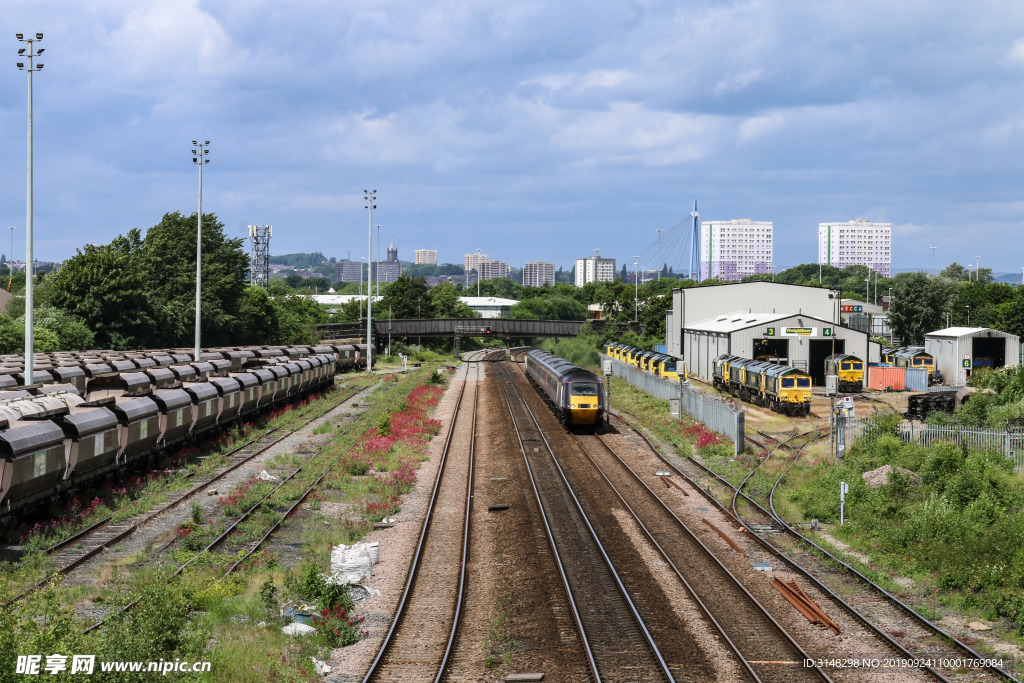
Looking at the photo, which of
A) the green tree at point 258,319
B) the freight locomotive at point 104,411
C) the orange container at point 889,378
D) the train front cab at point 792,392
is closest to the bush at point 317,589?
the freight locomotive at point 104,411

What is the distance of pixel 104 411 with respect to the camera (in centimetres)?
2548

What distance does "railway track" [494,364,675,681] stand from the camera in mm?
13453

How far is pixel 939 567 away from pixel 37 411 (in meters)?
25.3

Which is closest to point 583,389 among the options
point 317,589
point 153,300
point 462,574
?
point 462,574

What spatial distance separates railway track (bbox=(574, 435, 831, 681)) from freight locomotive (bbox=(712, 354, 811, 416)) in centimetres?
2060

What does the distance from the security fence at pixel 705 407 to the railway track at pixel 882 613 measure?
9766mm

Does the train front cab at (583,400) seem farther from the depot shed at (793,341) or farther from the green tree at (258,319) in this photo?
the green tree at (258,319)

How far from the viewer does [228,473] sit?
98.2 ft

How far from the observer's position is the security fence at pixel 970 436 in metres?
27.4

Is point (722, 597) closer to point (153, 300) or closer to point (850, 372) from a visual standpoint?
point (850, 372)

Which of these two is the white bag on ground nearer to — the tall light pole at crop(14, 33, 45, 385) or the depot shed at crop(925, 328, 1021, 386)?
the tall light pole at crop(14, 33, 45, 385)

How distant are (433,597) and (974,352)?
187 ft

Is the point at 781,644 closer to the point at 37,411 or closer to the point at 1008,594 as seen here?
the point at 1008,594

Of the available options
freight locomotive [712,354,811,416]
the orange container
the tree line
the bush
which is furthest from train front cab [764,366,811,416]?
the tree line
